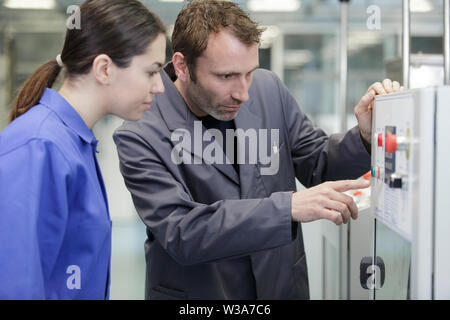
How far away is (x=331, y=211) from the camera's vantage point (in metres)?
0.95

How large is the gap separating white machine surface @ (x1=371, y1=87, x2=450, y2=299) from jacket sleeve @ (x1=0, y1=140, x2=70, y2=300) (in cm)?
57

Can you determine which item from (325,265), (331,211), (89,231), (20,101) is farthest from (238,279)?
(325,265)

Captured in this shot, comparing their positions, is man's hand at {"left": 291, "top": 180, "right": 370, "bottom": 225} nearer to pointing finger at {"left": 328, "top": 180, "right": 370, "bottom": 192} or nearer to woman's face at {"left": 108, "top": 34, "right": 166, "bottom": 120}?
pointing finger at {"left": 328, "top": 180, "right": 370, "bottom": 192}

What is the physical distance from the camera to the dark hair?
1.20m

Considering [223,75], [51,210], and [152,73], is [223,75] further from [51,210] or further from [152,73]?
[51,210]

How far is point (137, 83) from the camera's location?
98cm

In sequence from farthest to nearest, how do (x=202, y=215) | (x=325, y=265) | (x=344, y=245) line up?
(x=325, y=265) < (x=344, y=245) < (x=202, y=215)

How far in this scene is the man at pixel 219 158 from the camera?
1.07 m

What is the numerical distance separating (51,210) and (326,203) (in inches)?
20.0

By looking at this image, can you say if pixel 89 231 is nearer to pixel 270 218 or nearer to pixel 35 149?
pixel 35 149

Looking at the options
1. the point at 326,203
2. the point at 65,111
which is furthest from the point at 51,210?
the point at 326,203

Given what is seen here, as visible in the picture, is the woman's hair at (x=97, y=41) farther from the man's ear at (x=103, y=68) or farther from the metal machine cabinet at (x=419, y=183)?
the metal machine cabinet at (x=419, y=183)
